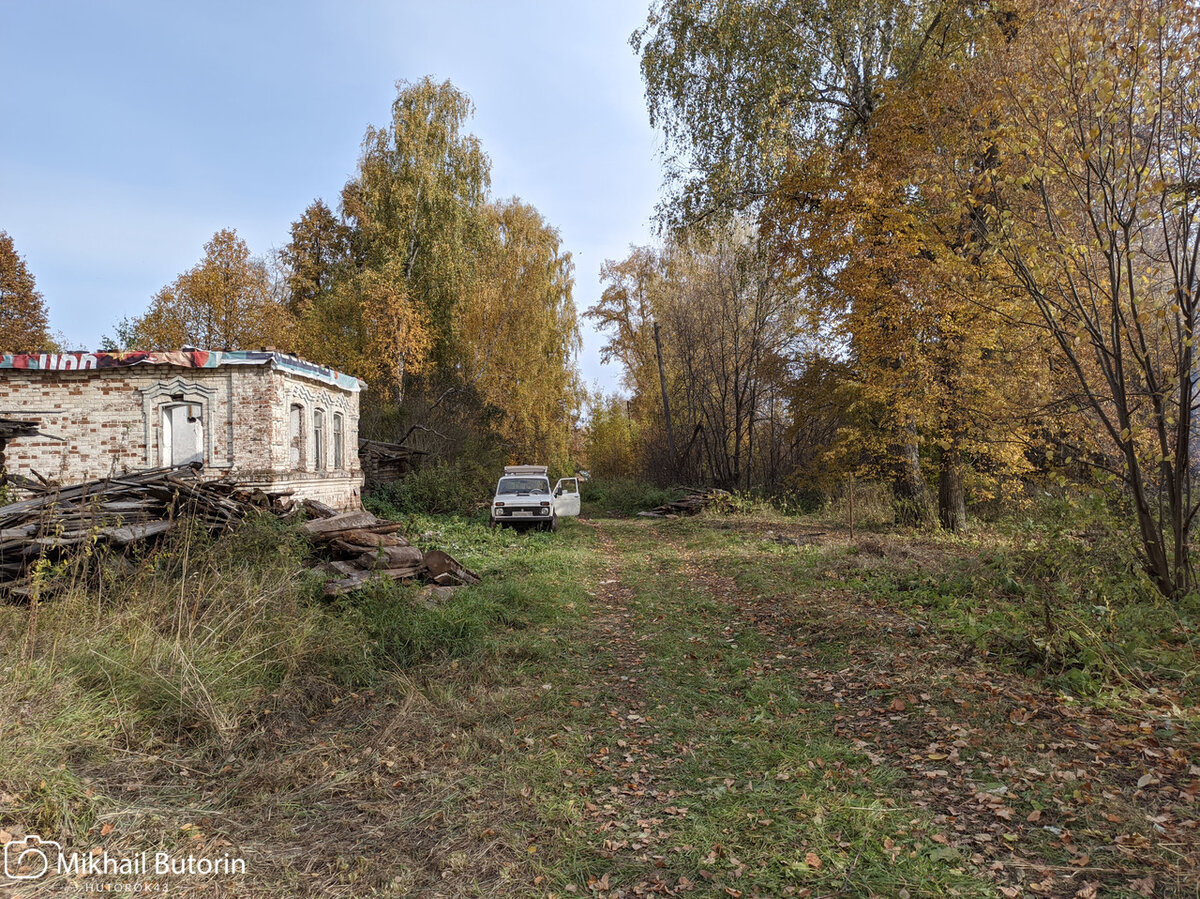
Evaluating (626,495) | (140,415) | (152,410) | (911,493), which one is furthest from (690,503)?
(140,415)

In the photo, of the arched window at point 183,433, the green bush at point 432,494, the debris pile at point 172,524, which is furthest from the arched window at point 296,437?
the debris pile at point 172,524

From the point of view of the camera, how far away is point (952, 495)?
572 inches

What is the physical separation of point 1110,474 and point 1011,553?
108 inches

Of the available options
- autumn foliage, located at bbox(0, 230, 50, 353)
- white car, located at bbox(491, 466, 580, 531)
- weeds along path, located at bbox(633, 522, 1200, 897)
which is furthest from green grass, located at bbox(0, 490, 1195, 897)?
autumn foliage, located at bbox(0, 230, 50, 353)

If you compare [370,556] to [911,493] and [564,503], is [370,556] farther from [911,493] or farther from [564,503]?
[911,493]

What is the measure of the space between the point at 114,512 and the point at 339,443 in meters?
12.1

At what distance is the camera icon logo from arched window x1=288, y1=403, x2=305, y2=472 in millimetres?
13563

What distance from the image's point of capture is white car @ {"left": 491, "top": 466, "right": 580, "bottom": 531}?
59.2 feet

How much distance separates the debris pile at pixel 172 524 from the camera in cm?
707

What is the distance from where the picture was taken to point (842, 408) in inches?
760

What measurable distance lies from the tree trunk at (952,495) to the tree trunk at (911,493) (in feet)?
1.12

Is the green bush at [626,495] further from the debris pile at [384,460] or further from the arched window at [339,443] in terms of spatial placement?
the arched window at [339,443]

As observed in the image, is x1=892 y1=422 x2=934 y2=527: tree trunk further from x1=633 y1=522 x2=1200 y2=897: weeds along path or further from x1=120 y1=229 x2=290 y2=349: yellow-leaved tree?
x1=120 y1=229 x2=290 y2=349: yellow-leaved tree

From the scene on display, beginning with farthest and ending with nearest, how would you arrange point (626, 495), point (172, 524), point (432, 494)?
point (626, 495), point (432, 494), point (172, 524)
